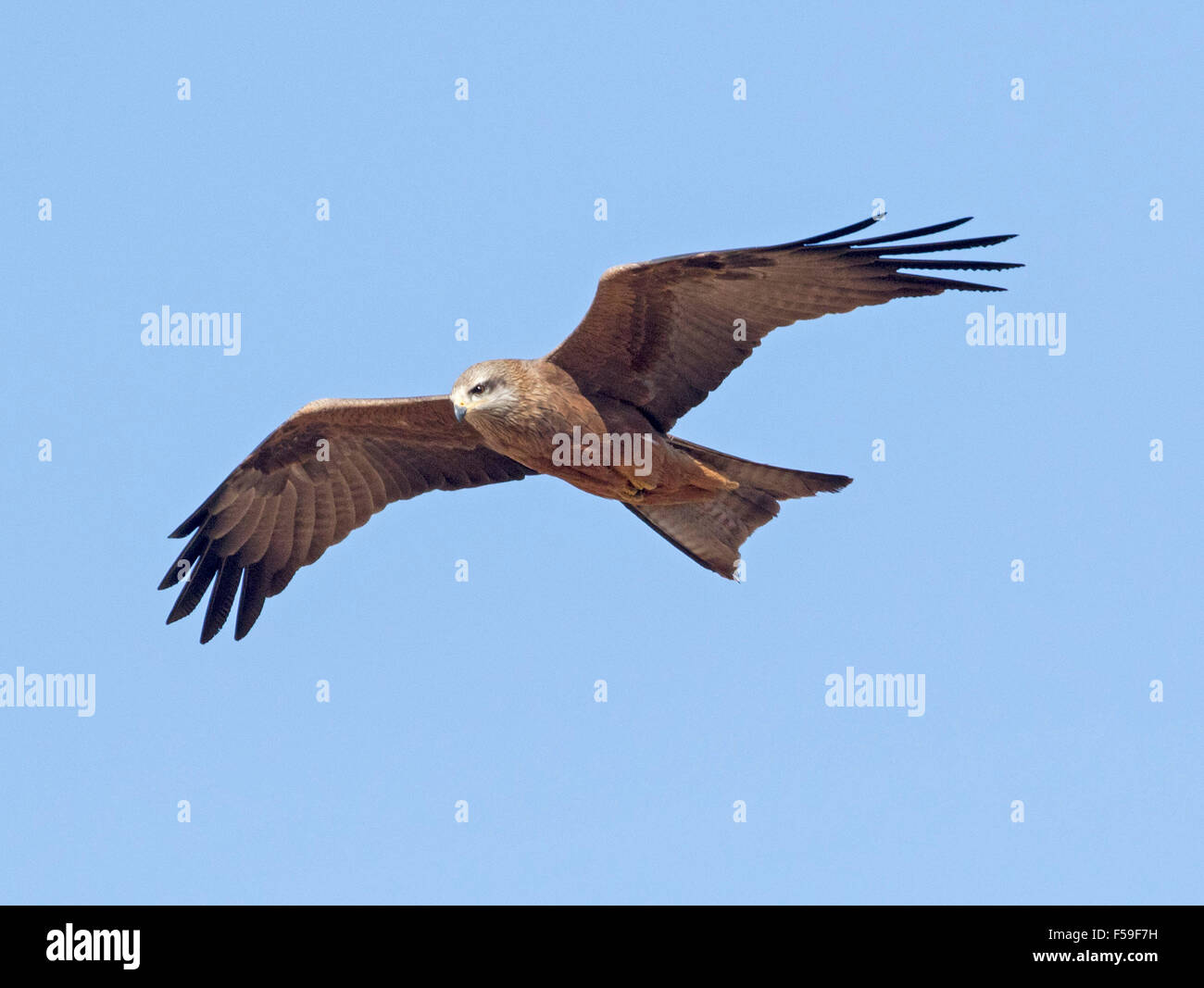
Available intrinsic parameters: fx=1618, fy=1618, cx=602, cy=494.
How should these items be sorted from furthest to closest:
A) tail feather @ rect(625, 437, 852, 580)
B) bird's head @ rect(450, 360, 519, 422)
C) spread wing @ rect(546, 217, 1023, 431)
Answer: tail feather @ rect(625, 437, 852, 580) → bird's head @ rect(450, 360, 519, 422) → spread wing @ rect(546, 217, 1023, 431)

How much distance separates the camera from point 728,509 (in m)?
11.5

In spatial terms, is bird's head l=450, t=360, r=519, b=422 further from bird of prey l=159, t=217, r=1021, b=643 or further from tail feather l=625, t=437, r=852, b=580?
tail feather l=625, t=437, r=852, b=580

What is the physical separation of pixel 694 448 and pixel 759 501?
2.19 ft

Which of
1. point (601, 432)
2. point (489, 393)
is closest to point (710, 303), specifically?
point (601, 432)

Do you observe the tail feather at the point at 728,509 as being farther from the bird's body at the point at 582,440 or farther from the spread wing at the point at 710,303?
the spread wing at the point at 710,303

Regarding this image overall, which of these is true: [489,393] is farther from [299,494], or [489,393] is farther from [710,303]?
[299,494]

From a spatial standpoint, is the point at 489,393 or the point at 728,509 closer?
the point at 489,393

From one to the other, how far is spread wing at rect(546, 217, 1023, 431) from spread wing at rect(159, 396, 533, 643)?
5.32ft

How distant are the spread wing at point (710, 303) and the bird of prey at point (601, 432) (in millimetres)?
10

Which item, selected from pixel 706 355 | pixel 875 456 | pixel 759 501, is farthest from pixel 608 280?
pixel 875 456

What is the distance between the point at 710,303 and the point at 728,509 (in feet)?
5.34

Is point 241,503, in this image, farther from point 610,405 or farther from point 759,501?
point 759,501

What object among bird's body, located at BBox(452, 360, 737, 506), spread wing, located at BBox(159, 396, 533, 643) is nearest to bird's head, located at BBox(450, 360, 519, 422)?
bird's body, located at BBox(452, 360, 737, 506)

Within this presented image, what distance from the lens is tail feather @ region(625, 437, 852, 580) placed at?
440 inches
